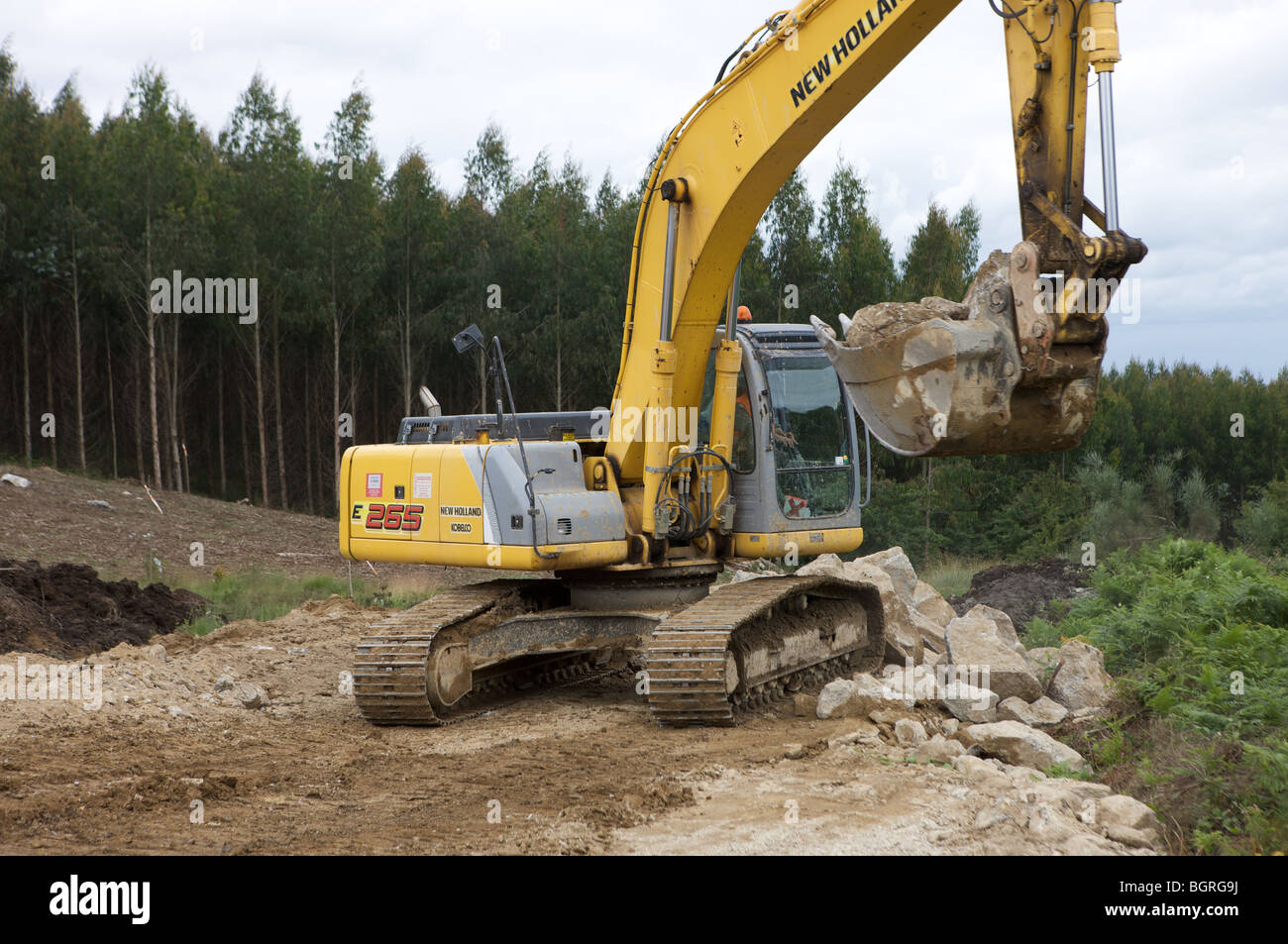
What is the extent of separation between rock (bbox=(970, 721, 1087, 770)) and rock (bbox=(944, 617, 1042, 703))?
3.69ft

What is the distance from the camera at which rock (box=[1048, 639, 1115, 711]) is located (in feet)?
25.2

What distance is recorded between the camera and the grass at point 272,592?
13.3 metres

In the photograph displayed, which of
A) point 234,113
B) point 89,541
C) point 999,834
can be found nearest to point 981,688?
point 999,834

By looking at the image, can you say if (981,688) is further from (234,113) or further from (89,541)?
(234,113)

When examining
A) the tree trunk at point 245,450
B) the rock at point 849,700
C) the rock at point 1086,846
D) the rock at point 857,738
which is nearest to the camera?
the rock at point 1086,846

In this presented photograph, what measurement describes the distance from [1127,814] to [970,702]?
2289 millimetres

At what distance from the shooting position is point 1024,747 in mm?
6375

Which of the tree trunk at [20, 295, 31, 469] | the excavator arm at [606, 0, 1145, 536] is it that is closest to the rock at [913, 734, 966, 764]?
the excavator arm at [606, 0, 1145, 536]

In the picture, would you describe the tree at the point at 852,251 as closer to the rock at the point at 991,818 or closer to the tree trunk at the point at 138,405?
the tree trunk at the point at 138,405

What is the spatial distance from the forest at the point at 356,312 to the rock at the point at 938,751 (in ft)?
51.8

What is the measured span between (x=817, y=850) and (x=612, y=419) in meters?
3.96

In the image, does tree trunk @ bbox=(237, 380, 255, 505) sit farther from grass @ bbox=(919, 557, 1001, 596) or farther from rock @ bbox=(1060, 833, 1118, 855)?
rock @ bbox=(1060, 833, 1118, 855)

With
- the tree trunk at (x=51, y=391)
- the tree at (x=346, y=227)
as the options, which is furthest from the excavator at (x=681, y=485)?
the tree trunk at (x=51, y=391)

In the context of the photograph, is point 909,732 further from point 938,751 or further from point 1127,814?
point 1127,814
